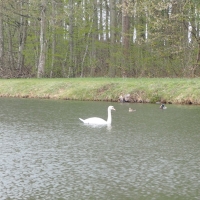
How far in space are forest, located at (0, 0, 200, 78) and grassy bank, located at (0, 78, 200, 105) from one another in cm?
504

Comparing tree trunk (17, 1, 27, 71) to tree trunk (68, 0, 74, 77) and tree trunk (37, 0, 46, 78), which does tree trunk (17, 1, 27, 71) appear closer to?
tree trunk (37, 0, 46, 78)

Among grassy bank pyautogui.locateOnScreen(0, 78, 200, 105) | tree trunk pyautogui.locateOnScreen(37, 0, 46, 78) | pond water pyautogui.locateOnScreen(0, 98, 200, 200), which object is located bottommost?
pond water pyautogui.locateOnScreen(0, 98, 200, 200)

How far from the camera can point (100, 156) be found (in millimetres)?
11023

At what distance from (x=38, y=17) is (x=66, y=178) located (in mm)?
28463

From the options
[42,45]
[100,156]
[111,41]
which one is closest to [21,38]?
[42,45]

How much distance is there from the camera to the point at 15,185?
8625 mm

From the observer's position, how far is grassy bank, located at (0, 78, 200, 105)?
22547mm

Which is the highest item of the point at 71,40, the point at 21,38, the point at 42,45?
the point at 21,38

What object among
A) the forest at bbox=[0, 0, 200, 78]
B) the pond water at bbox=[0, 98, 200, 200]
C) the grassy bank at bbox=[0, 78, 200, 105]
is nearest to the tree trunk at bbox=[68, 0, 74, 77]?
the forest at bbox=[0, 0, 200, 78]

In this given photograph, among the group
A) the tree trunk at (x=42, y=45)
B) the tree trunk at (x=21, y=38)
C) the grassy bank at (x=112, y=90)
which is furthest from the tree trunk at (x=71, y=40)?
the grassy bank at (x=112, y=90)

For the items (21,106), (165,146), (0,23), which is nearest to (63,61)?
(0,23)

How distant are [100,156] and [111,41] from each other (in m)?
24.2

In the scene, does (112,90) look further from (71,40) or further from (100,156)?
(100,156)

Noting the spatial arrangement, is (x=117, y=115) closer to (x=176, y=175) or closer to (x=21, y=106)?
(x=21, y=106)
